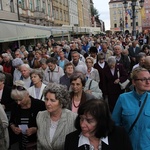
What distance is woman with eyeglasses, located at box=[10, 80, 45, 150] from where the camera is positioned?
331 cm

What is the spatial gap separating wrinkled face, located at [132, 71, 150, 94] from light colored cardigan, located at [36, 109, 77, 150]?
2.56 feet

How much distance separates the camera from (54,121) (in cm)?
285

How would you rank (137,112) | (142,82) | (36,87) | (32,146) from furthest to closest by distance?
(36,87) < (32,146) < (142,82) < (137,112)

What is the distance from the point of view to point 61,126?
9.09 feet

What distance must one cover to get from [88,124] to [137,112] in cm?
74

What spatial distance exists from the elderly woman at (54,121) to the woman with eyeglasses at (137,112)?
55 centimetres

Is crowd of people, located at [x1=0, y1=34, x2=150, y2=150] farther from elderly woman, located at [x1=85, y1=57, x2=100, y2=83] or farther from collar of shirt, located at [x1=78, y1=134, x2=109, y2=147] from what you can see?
elderly woman, located at [x1=85, y1=57, x2=100, y2=83]

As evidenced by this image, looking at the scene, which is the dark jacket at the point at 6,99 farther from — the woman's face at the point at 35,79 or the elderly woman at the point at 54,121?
the elderly woman at the point at 54,121

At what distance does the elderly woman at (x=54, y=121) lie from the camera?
274cm

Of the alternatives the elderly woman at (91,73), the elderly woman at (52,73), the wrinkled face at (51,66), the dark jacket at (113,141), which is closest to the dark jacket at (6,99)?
the elderly woman at (52,73)

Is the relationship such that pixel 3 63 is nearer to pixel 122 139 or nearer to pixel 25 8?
pixel 122 139

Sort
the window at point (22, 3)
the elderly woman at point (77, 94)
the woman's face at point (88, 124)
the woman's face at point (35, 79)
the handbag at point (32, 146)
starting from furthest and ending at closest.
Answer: the window at point (22, 3), the woman's face at point (35, 79), the elderly woman at point (77, 94), the handbag at point (32, 146), the woman's face at point (88, 124)

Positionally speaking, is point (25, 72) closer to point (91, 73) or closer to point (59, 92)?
point (91, 73)

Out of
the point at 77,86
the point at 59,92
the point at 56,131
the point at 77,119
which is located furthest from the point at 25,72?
the point at 77,119
